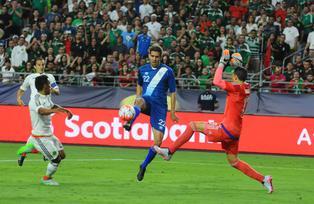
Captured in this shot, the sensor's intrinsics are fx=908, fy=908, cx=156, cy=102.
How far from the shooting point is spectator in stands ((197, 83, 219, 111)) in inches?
1139

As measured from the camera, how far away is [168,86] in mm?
17219

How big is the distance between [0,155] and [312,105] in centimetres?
1077

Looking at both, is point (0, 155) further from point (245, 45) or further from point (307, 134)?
point (245, 45)

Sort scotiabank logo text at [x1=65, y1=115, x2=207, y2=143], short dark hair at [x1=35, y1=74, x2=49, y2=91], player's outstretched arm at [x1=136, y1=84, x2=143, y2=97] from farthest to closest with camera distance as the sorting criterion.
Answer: scotiabank logo text at [x1=65, y1=115, x2=207, y2=143], player's outstretched arm at [x1=136, y1=84, x2=143, y2=97], short dark hair at [x1=35, y1=74, x2=49, y2=91]

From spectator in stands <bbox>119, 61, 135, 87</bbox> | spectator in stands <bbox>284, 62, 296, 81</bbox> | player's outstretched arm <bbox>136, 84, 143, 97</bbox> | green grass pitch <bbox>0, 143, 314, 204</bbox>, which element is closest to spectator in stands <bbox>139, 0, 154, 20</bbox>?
spectator in stands <bbox>119, 61, 135, 87</bbox>

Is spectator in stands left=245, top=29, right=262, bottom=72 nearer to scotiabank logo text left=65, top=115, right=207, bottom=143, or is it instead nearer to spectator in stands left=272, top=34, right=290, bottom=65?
spectator in stands left=272, top=34, right=290, bottom=65

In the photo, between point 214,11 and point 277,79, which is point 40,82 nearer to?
point 277,79

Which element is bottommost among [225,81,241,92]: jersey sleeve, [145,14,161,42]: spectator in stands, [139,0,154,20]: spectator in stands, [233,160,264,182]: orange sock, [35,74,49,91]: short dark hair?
[145,14,161,42]: spectator in stands

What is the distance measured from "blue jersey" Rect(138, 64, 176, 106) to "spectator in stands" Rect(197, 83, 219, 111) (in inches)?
465

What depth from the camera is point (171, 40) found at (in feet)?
107

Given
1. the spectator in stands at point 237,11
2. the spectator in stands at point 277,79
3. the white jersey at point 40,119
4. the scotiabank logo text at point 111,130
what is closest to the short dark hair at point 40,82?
the white jersey at point 40,119

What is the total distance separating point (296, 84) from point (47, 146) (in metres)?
15.4

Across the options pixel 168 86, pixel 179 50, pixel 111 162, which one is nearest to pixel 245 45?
pixel 179 50

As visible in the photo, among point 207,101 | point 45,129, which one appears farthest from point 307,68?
point 45,129
